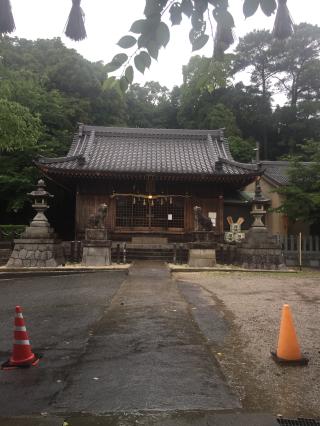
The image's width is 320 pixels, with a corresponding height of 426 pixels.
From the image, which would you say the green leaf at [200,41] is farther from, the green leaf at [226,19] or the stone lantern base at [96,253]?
the stone lantern base at [96,253]

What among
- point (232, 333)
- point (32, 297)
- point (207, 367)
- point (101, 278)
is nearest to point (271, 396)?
point (207, 367)

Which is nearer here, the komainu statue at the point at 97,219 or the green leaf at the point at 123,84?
the green leaf at the point at 123,84

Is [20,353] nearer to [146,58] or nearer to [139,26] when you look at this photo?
[146,58]

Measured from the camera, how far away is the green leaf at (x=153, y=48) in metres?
2.79

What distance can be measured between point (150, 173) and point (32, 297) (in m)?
10.8

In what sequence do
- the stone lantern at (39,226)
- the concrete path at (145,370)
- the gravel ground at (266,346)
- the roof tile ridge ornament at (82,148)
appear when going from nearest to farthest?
the concrete path at (145,370)
the gravel ground at (266,346)
the stone lantern at (39,226)
the roof tile ridge ornament at (82,148)

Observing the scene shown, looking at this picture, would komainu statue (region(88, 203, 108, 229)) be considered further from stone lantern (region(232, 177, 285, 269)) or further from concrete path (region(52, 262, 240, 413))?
concrete path (region(52, 262, 240, 413))

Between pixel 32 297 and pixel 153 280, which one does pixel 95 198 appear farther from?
pixel 32 297

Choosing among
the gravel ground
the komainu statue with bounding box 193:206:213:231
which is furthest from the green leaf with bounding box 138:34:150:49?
the komainu statue with bounding box 193:206:213:231

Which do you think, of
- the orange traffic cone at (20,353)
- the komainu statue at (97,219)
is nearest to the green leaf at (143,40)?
the orange traffic cone at (20,353)

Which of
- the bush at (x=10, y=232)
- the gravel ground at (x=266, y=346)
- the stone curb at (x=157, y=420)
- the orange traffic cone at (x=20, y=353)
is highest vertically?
the bush at (x=10, y=232)

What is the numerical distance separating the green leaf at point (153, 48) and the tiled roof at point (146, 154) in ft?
51.4

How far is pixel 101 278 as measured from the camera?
12164 millimetres

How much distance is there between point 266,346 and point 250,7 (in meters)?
3.90
